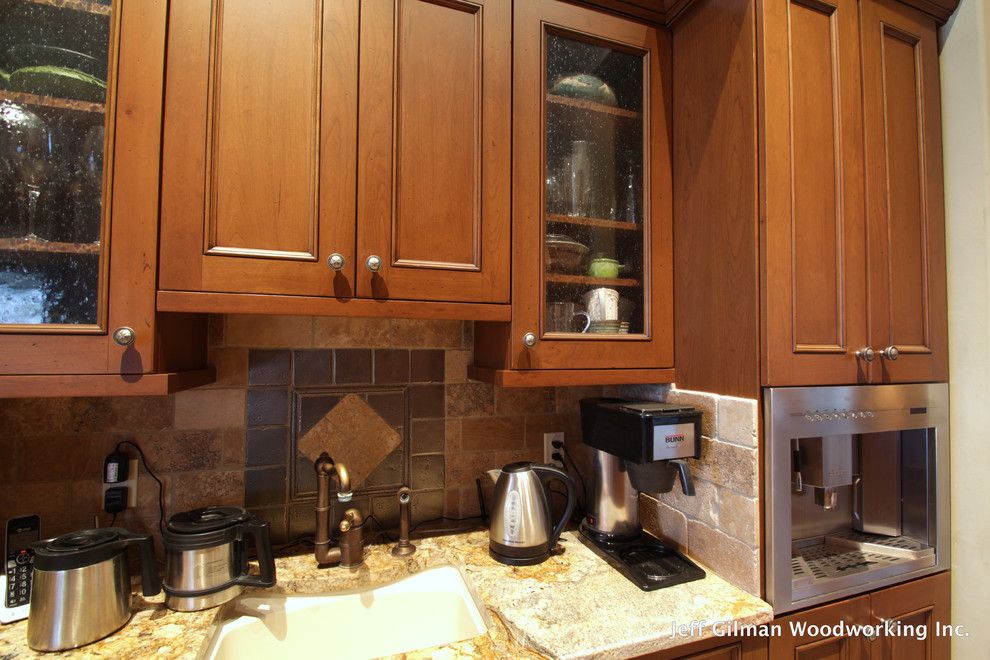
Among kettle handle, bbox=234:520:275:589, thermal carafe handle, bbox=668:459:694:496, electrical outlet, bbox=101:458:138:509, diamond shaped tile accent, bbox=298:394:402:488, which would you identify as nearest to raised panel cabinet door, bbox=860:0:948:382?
thermal carafe handle, bbox=668:459:694:496

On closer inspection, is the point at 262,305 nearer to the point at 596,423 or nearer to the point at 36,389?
the point at 36,389

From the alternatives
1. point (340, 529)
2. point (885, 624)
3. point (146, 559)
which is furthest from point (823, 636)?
point (146, 559)

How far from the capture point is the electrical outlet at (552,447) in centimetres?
148

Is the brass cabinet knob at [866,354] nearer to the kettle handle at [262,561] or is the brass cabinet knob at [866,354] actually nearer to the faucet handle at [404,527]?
the faucet handle at [404,527]

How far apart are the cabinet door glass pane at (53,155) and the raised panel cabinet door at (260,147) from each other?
0.13 m

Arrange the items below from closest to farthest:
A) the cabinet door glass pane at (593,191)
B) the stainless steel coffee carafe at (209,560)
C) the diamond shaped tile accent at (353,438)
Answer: the stainless steel coffee carafe at (209,560) → the cabinet door glass pane at (593,191) → the diamond shaped tile accent at (353,438)

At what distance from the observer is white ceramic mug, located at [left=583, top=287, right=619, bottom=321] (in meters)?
1.19

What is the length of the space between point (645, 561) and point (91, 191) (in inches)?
58.5

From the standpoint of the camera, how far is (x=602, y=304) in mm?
1200

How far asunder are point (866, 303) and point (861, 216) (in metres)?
0.22

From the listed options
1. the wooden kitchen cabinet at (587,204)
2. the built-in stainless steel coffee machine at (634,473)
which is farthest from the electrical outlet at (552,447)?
the wooden kitchen cabinet at (587,204)

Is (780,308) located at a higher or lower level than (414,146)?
lower

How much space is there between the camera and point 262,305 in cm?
91

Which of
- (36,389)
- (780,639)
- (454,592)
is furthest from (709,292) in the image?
(36,389)
